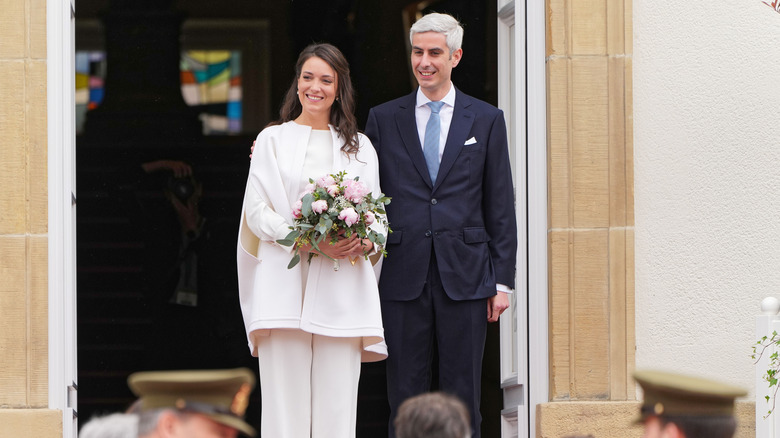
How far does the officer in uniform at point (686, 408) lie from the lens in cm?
430

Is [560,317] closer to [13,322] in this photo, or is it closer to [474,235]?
[474,235]

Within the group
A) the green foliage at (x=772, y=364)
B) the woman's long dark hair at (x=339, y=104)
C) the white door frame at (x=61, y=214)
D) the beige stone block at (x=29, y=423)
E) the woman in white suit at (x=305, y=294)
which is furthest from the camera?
the white door frame at (x=61, y=214)

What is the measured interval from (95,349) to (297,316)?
4150mm

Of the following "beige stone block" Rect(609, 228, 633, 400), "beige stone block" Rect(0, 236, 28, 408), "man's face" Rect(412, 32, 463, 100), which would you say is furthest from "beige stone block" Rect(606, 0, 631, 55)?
"beige stone block" Rect(0, 236, 28, 408)

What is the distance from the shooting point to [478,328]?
23.3ft

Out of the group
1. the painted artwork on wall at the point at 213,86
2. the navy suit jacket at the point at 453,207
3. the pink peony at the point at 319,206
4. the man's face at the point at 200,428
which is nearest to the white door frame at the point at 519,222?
the navy suit jacket at the point at 453,207

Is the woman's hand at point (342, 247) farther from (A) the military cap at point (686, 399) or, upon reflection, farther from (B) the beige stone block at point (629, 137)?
(A) the military cap at point (686, 399)

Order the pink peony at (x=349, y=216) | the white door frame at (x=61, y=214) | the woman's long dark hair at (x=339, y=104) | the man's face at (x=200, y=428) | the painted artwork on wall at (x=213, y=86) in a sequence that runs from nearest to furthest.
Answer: the man's face at (x=200, y=428) → the pink peony at (x=349, y=216) → the woman's long dark hair at (x=339, y=104) → the white door frame at (x=61, y=214) → the painted artwork on wall at (x=213, y=86)

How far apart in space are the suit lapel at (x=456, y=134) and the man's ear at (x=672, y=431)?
9.85 ft

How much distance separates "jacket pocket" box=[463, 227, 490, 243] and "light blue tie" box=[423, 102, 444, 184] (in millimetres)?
272

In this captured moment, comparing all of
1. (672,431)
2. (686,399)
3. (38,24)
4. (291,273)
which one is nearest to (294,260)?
A: (291,273)

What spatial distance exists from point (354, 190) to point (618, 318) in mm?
1974

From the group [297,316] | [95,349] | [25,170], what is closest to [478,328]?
[297,316]

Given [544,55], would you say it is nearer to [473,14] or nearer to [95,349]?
[473,14]
